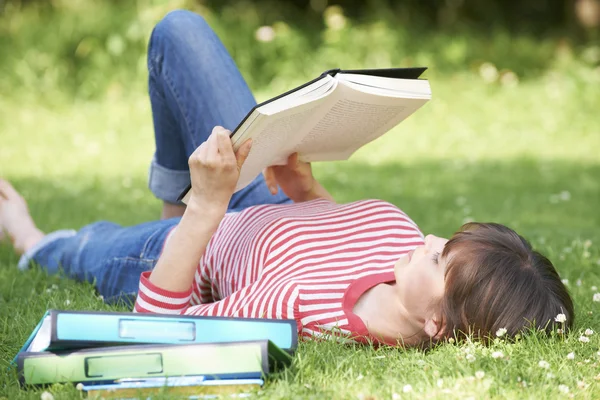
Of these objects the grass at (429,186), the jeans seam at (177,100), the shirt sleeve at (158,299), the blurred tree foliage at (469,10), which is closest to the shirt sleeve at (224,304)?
the shirt sleeve at (158,299)

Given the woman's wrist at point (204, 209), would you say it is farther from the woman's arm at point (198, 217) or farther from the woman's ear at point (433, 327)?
the woman's ear at point (433, 327)

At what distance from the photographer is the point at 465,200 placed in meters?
4.96

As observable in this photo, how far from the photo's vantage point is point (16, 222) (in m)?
3.30

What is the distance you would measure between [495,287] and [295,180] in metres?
0.89

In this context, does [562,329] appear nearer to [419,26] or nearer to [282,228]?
[282,228]

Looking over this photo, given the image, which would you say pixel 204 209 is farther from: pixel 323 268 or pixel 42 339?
pixel 42 339

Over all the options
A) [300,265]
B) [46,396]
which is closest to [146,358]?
[46,396]

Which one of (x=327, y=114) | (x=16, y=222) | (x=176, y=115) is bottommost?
→ (x=16, y=222)

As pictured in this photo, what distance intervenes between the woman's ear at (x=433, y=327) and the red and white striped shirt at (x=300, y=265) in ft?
0.50

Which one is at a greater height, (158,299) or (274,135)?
(274,135)

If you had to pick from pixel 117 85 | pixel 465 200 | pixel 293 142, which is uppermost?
pixel 293 142

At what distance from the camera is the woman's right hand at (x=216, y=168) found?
79.1 inches

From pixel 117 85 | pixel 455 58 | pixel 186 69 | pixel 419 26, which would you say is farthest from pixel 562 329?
pixel 419 26

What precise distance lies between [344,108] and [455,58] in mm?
7436
